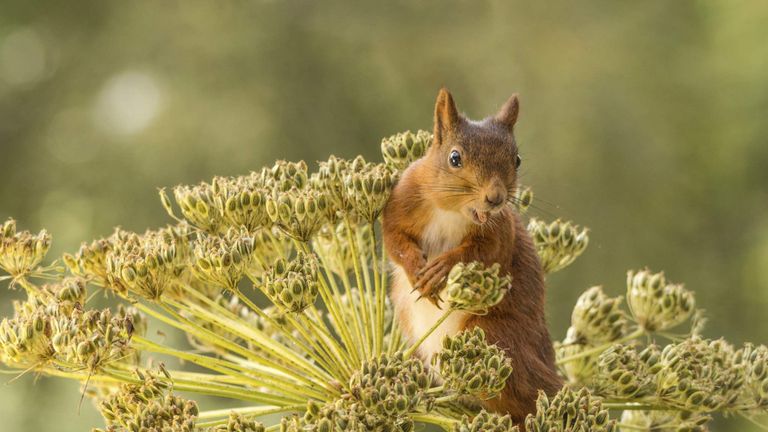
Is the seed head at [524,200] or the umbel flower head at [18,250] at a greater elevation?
the seed head at [524,200]

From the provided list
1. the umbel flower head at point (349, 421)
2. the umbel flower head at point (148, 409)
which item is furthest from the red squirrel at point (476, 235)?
the umbel flower head at point (148, 409)

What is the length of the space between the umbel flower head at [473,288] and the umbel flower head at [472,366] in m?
0.08

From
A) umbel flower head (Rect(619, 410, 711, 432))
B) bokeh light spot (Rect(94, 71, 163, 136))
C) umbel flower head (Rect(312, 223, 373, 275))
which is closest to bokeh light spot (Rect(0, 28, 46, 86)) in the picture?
bokeh light spot (Rect(94, 71, 163, 136))

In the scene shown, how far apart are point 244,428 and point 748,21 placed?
741 cm

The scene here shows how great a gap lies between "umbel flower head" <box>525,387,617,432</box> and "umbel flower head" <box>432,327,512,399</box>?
0.37 feet

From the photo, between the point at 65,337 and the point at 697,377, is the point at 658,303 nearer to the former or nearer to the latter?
the point at 697,377

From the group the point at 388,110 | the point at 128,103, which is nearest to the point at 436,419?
the point at 388,110

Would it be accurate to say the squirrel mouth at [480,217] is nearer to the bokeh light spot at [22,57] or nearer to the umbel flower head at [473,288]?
the umbel flower head at [473,288]

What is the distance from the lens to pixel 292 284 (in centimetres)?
238

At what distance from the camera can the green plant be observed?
7.22ft

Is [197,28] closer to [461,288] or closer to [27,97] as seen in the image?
[27,97]

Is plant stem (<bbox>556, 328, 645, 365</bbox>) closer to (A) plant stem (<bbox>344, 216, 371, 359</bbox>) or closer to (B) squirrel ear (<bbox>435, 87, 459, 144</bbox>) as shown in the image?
(A) plant stem (<bbox>344, 216, 371, 359</bbox>)

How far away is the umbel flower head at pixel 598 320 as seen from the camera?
9.57ft

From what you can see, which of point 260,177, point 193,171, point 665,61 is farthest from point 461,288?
point 665,61
